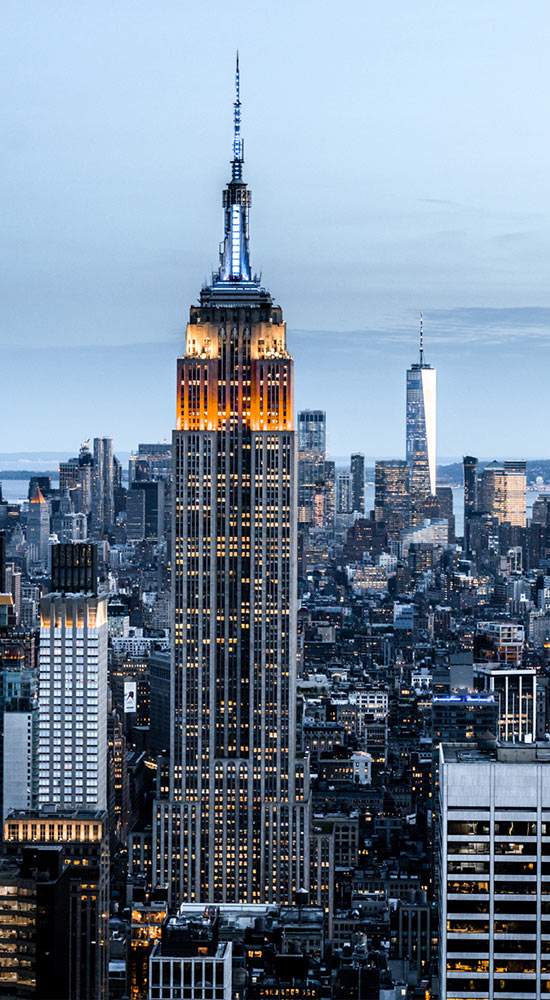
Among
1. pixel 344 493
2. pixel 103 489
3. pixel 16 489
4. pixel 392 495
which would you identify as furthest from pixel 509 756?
pixel 392 495

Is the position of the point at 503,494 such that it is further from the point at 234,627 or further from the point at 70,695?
the point at 70,695

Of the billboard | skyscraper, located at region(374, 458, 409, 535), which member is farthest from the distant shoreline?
skyscraper, located at region(374, 458, 409, 535)

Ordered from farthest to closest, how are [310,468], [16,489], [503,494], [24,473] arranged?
[503,494], [310,468], [16,489], [24,473]

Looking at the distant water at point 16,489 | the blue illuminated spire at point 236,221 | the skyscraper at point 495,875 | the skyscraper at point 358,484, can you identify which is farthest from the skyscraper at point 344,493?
the skyscraper at point 495,875

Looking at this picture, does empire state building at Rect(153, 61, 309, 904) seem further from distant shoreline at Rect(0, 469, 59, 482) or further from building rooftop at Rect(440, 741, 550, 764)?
building rooftop at Rect(440, 741, 550, 764)

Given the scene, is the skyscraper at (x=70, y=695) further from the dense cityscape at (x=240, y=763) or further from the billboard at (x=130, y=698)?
the billboard at (x=130, y=698)

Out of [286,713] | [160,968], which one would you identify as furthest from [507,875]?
[286,713]
